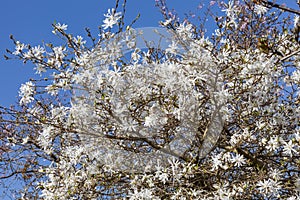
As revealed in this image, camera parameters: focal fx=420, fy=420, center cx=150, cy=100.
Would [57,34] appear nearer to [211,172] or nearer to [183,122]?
[183,122]

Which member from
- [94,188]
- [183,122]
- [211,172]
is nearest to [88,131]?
[94,188]

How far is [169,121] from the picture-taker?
2.96m

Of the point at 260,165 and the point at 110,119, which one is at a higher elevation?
the point at 110,119

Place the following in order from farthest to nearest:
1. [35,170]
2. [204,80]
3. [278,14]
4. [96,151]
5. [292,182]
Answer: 1. [278,14]
2. [35,170]
3. [96,151]
4. [292,182]
5. [204,80]

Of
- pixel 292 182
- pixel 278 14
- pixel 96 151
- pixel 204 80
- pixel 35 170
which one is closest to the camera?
pixel 204 80

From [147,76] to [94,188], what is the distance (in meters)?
0.93

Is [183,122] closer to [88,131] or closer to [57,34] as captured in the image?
[88,131]

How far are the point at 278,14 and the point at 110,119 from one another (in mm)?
3071

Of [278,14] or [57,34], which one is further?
[278,14]

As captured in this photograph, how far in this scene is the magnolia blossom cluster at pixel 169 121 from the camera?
9.33 feet

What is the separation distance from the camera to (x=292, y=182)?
3043mm

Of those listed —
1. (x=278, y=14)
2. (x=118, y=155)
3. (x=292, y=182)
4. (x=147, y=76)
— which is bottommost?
(x=292, y=182)

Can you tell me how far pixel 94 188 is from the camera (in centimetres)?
314

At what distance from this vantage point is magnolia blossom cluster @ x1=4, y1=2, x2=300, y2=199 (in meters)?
2.84
